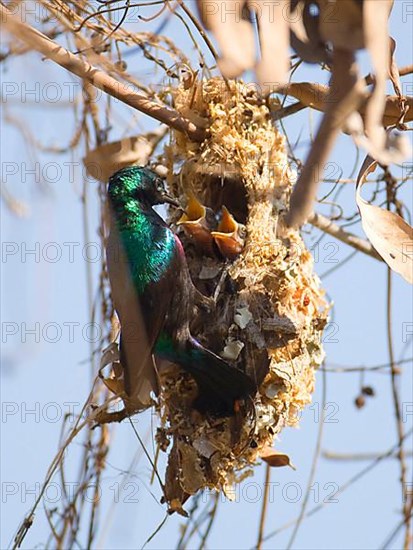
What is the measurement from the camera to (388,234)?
3188 mm

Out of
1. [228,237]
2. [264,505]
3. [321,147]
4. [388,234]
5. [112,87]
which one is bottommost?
[264,505]

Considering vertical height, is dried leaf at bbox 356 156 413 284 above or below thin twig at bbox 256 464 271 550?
above

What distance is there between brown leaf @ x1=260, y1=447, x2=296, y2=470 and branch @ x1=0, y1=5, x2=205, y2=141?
4.31 ft

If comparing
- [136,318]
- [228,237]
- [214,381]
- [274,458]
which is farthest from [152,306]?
[274,458]

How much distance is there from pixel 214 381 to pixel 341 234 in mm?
977

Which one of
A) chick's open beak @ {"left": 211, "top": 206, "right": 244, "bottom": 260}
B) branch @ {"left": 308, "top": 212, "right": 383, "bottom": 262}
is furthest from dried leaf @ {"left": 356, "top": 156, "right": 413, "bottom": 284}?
branch @ {"left": 308, "top": 212, "right": 383, "bottom": 262}

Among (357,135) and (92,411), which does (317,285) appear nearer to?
(92,411)

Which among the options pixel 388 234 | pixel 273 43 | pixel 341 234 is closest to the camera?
pixel 273 43

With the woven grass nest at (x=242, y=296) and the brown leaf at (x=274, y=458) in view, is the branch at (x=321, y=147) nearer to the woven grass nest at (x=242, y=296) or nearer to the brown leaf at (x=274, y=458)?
the woven grass nest at (x=242, y=296)

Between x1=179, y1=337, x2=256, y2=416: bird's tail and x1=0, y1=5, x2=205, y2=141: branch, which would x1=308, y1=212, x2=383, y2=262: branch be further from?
x1=179, y1=337, x2=256, y2=416: bird's tail

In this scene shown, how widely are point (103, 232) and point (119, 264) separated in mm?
305

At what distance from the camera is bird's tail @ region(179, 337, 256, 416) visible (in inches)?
150

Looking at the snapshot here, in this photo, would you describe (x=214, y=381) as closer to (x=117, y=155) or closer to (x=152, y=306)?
(x=152, y=306)

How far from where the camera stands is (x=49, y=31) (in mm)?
4039
